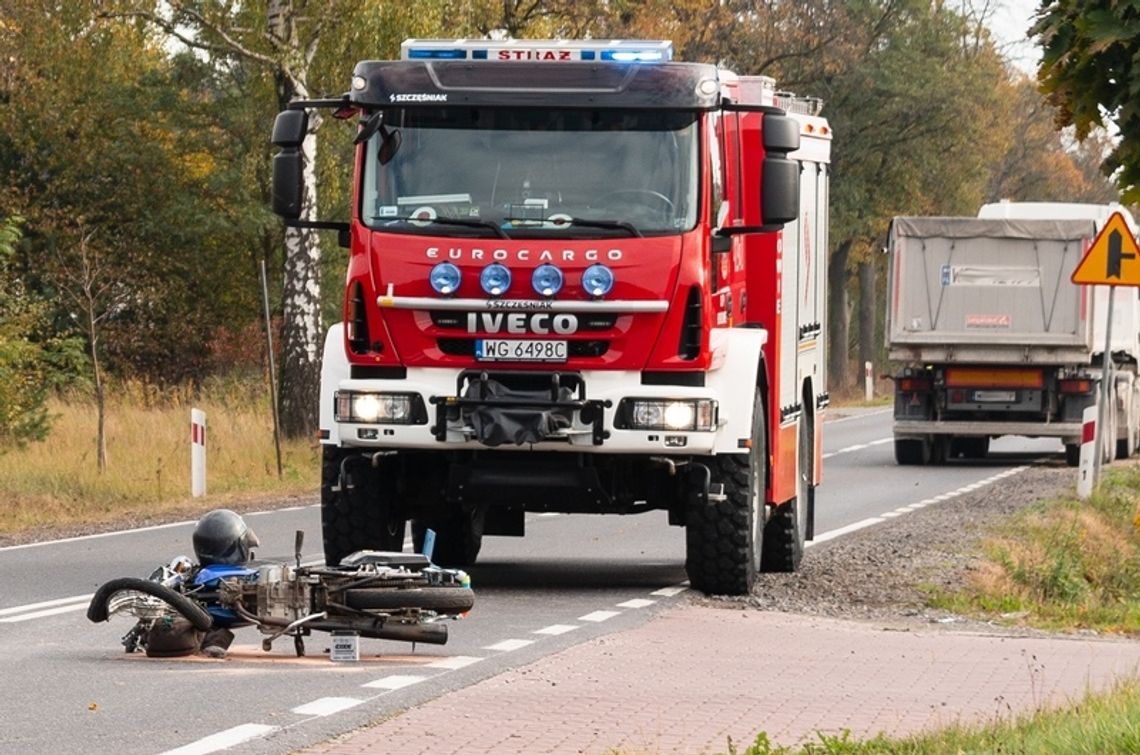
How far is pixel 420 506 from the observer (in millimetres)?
15992

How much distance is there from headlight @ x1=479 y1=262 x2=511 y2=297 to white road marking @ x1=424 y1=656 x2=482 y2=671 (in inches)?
122

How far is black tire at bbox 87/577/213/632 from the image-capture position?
1105cm

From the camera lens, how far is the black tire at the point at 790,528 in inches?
693

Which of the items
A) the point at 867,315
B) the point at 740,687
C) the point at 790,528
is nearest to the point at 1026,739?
the point at 740,687

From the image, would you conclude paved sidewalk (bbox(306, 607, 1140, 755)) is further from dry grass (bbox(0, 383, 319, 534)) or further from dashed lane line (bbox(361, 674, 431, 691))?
dry grass (bbox(0, 383, 319, 534))

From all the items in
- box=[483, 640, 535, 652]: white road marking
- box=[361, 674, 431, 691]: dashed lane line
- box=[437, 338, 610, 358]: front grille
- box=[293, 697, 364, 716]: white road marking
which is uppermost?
box=[437, 338, 610, 358]: front grille

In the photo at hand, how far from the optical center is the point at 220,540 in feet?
37.9

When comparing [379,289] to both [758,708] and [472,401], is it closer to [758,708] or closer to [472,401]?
[472,401]

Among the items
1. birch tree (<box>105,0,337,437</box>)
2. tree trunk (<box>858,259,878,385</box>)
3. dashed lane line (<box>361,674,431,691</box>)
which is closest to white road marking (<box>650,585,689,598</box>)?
dashed lane line (<box>361,674,431,691</box>)

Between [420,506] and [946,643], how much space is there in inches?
152

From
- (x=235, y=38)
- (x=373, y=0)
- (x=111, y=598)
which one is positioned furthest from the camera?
(x=235, y=38)

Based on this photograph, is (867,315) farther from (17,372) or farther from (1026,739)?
(1026,739)

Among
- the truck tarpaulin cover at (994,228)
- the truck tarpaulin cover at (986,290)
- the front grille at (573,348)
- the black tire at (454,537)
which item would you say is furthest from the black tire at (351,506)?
the truck tarpaulin cover at (994,228)

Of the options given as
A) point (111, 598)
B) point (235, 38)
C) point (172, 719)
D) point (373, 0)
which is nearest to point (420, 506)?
point (111, 598)
